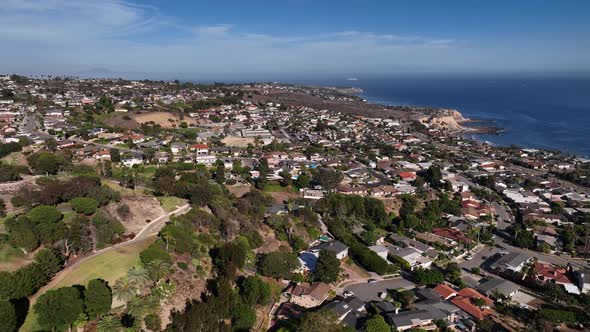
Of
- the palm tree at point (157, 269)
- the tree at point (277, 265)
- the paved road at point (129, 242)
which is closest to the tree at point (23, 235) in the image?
the paved road at point (129, 242)

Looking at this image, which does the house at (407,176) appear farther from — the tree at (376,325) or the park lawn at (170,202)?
the tree at (376,325)

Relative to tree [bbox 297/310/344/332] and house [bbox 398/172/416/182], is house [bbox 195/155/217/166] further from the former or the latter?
tree [bbox 297/310/344/332]

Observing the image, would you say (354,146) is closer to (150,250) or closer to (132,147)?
(132,147)

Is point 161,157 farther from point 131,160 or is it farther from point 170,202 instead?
point 170,202

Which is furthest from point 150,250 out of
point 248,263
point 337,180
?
point 337,180

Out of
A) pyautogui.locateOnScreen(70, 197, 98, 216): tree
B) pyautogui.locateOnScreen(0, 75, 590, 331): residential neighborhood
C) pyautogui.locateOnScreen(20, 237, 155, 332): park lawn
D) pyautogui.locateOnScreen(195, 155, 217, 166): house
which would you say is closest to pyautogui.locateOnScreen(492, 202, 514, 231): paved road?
pyautogui.locateOnScreen(0, 75, 590, 331): residential neighborhood
